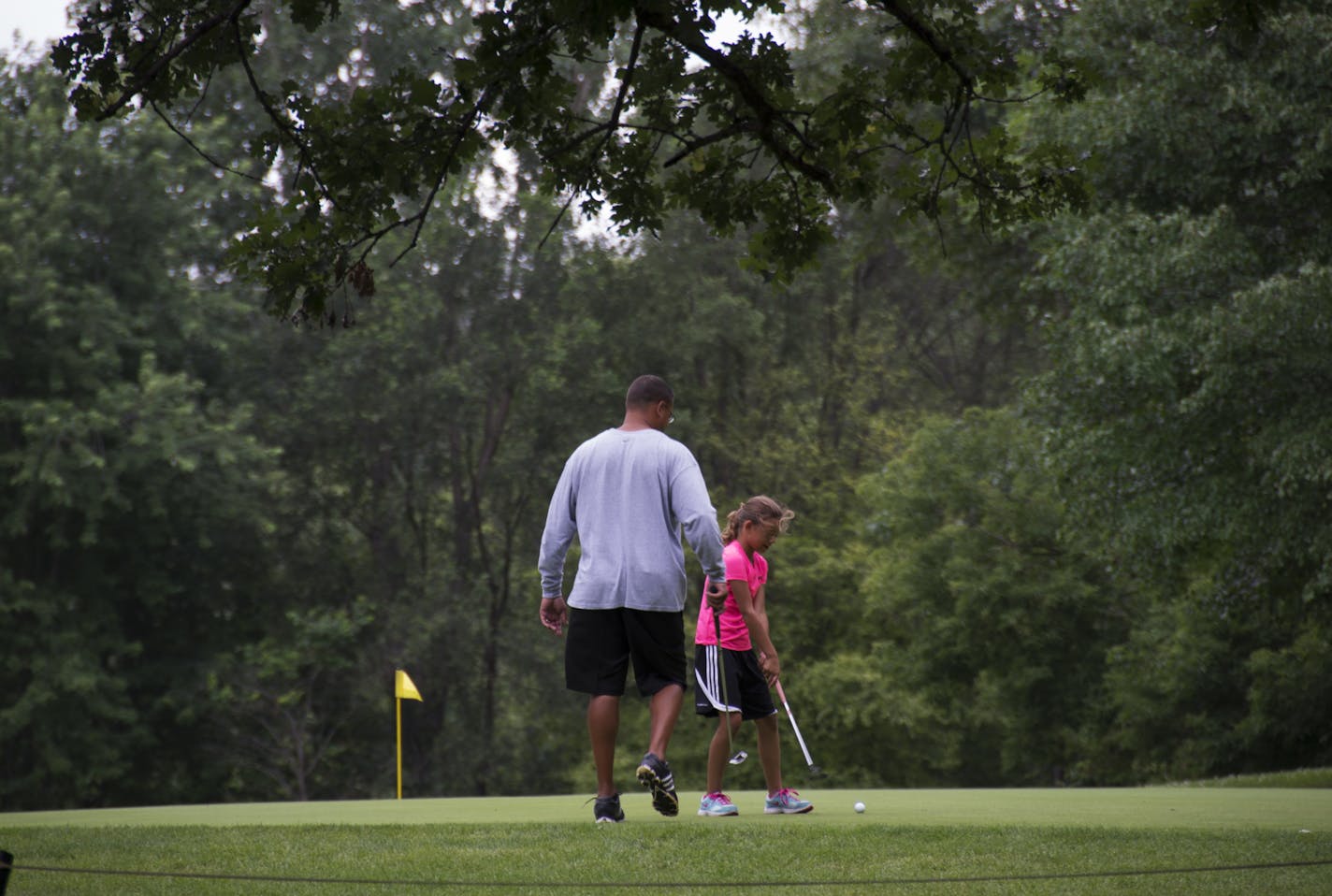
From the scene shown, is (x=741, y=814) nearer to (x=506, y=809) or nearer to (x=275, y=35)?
(x=506, y=809)

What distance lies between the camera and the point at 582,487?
7.73 meters

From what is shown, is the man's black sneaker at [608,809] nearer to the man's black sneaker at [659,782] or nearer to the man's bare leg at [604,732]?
the man's bare leg at [604,732]

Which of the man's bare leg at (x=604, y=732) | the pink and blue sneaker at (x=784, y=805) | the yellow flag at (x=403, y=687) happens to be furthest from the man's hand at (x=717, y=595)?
the yellow flag at (x=403, y=687)

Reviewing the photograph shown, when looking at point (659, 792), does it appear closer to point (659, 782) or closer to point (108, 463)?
point (659, 782)

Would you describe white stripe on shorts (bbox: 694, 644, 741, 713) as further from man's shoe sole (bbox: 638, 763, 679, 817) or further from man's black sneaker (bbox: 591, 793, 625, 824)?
man's black sneaker (bbox: 591, 793, 625, 824)

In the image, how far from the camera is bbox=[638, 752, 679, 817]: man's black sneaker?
7.47 meters

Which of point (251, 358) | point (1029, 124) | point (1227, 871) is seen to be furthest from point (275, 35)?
point (1227, 871)

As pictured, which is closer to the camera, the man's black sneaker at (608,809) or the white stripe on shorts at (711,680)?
the man's black sneaker at (608,809)

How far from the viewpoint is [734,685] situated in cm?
845

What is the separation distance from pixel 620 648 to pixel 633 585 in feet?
1.09

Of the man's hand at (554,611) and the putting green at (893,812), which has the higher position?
the man's hand at (554,611)

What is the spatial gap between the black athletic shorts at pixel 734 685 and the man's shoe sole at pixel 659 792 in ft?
2.60

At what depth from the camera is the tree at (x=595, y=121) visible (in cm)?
714

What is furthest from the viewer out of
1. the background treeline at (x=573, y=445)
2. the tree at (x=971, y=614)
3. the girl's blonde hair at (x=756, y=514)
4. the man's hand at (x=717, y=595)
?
the tree at (x=971, y=614)
